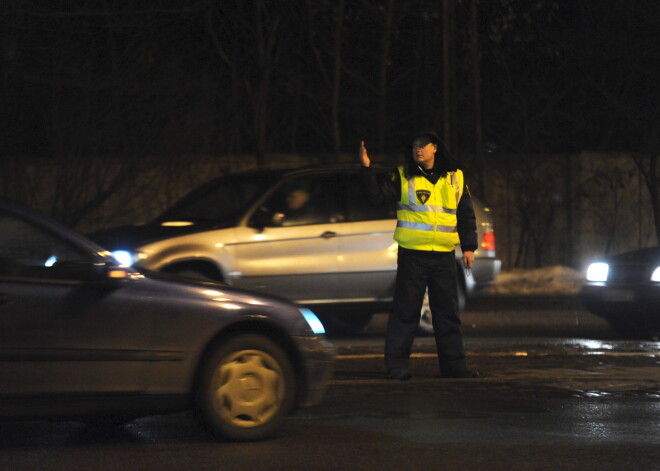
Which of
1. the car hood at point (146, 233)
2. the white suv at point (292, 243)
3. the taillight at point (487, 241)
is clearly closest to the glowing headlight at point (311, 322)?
the white suv at point (292, 243)

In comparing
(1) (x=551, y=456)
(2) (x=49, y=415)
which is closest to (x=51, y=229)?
(2) (x=49, y=415)

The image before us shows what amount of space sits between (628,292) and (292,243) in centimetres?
336

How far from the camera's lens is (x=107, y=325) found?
23.0 feet

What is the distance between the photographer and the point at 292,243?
1277cm

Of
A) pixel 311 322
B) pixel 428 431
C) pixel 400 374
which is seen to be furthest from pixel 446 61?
pixel 428 431

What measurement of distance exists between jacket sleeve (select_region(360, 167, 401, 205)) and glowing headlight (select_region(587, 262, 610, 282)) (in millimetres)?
4422

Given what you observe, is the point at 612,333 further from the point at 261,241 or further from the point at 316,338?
the point at 316,338

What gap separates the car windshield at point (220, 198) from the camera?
13.2 metres

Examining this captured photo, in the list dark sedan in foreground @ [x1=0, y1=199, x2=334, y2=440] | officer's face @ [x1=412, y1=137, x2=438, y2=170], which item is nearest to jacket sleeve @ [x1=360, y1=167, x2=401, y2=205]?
officer's face @ [x1=412, y1=137, x2=438, y2=170]

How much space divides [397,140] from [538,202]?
5.19m

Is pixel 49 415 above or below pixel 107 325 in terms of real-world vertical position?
below

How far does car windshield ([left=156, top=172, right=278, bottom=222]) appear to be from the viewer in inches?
519

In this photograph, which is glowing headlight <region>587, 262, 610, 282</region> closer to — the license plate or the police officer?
the license plate

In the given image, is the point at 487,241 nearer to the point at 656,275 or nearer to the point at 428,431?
the point at 656,275
